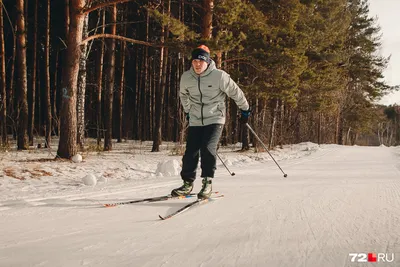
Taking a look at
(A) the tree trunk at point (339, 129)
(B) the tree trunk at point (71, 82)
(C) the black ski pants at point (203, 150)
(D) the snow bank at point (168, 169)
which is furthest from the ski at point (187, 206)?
(A) the tree trunk at point (339, 129)

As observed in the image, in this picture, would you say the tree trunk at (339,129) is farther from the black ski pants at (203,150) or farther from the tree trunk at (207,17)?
the black ski pants at (203,150)

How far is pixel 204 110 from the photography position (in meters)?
3.70

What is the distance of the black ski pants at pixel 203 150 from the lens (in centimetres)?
361

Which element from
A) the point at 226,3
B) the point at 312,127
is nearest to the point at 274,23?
the point at 226,3

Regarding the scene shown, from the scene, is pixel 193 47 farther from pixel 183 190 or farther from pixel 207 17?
pixel 183 190

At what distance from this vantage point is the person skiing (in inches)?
141

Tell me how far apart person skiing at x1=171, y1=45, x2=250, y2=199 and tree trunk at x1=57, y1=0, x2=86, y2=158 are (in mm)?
4802

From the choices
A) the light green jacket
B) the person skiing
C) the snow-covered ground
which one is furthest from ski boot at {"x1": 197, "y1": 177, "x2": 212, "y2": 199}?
the light green jacket

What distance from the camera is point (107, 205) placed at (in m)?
3.07

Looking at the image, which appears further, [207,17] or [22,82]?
[22,82]

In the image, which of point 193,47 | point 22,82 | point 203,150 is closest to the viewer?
point 203,150

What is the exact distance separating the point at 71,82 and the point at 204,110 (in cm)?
512

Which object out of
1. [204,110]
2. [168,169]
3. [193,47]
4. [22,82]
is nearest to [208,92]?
[204,110]

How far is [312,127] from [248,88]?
20.9m
